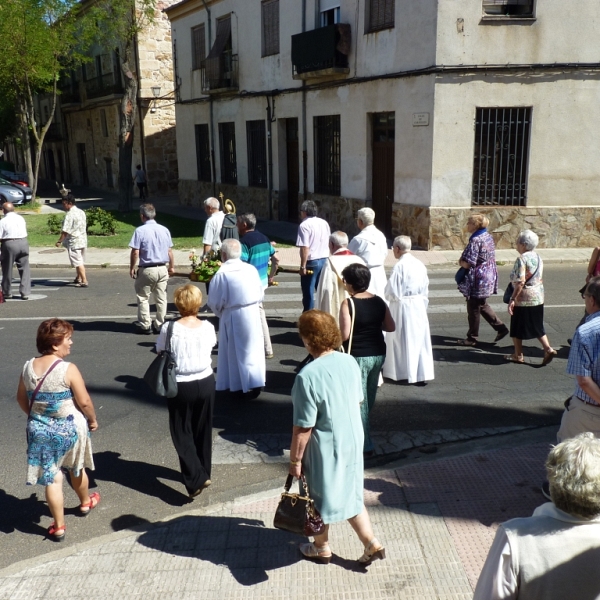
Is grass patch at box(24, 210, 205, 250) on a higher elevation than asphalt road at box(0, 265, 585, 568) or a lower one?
higher

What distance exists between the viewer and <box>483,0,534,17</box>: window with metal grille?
1513 cm

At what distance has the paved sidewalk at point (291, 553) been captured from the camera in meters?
4.00

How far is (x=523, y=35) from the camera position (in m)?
15.1

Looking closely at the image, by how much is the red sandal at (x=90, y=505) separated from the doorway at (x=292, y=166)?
17.4 metres

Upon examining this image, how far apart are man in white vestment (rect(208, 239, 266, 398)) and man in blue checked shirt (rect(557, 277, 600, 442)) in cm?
320

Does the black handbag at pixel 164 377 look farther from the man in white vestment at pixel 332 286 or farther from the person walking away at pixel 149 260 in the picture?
the person walking away at pixel 149 260

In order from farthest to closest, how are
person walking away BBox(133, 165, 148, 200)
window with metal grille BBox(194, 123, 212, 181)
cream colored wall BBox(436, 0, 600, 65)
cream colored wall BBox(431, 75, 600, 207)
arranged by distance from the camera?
person walking away BBox(133, 165, 148, 200) → window with metal grille BBox(194, 123, 212, 181) → cream colored wall BBox(431, 75, 600, 207) → cream colored wall BBox(436, 0, 600, 65)

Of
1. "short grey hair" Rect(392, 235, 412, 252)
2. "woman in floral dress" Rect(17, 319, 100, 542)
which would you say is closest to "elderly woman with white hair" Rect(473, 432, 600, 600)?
"woman in floral dress" Rect(17, 319, 100, 542)

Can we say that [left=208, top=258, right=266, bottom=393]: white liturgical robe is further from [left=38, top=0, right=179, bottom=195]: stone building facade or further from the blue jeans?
[left=38, top=0, right=179, bottom=195]: stone building facade

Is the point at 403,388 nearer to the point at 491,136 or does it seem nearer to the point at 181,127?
the point at 491,136

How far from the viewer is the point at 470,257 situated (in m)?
8.22

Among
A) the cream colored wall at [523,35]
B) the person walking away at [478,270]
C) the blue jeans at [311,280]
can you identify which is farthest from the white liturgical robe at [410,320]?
the cream colored wall at [523,35]

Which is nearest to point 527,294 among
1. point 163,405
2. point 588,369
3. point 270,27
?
point 588,369

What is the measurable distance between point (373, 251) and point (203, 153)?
20869 mm
